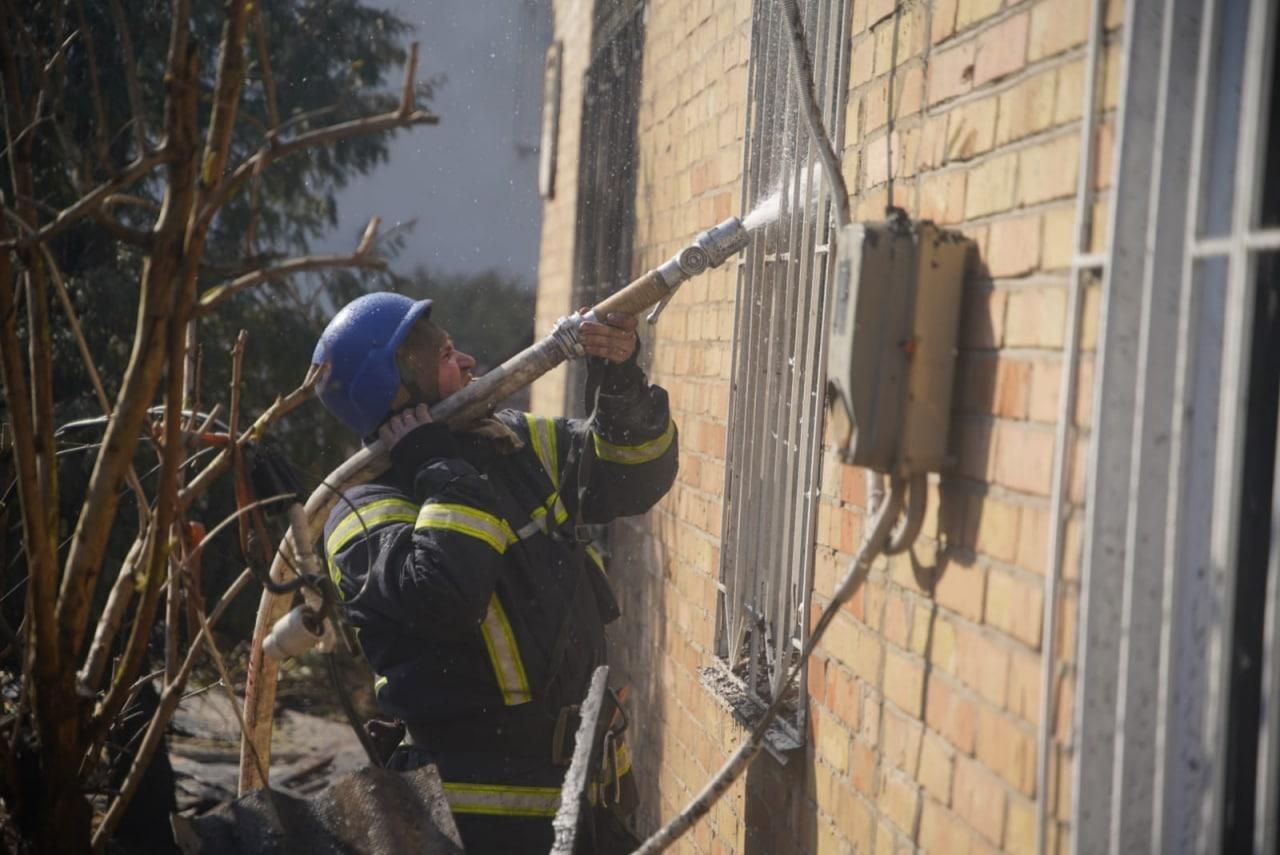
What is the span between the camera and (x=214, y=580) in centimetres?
594

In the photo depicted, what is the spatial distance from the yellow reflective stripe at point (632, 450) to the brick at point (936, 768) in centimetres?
150

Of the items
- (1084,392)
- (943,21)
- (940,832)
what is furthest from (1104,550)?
(943,21)

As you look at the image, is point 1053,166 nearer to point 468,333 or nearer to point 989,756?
point 989,756

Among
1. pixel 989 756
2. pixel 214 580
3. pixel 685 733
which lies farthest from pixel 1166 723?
pixel 214 580

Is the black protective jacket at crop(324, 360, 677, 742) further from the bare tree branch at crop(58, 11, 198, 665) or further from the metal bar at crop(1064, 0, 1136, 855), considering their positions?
the metal bar at crop(1064, 0, 1136, 855)

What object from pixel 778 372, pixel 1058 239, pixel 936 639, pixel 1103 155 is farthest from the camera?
pixel 778 372

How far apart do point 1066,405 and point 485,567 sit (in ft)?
5.67

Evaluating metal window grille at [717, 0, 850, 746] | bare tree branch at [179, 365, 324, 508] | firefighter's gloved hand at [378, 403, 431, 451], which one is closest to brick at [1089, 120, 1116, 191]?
metal window grille at [717, 0, 850, 746]

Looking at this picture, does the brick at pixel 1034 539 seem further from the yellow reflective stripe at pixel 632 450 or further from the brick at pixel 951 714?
the yellow reflective stripe at pixel 632 450

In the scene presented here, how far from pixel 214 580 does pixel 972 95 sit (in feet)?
16.4

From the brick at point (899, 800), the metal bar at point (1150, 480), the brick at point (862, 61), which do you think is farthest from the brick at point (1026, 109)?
the brick at point (899, 800)

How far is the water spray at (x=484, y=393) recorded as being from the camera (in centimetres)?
293

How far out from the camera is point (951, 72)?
196 cm

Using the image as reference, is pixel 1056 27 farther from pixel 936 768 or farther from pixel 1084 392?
pixel 936 768
